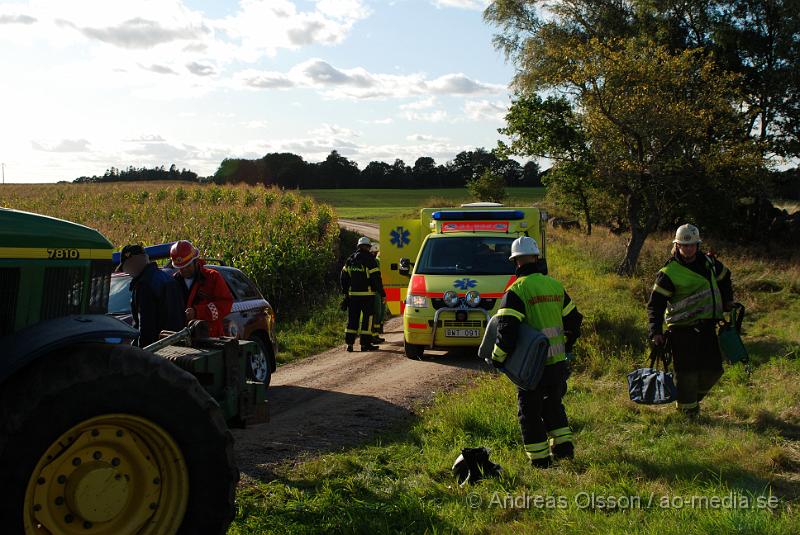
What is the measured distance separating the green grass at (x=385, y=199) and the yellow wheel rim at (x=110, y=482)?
51504mm

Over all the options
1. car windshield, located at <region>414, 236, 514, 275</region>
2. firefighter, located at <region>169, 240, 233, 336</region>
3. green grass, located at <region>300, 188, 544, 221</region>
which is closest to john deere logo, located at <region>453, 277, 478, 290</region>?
car windshield, located at <region>414, 236, 514, 275</region>

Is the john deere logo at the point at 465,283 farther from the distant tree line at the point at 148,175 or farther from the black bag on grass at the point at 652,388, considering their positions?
the distant tree line at the point at 148,175

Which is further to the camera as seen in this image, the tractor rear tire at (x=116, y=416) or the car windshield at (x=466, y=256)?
the car windshield at (x=466, y=256)

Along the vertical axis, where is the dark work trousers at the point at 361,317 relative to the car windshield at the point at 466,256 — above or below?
below

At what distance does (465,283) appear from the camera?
11.9 metres

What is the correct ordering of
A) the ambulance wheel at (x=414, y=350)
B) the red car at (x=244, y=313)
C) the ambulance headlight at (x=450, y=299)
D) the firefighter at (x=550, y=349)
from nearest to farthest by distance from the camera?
1. the firefighter at (x=550, y=349)
2. the red car at (x=244, y=313)
3. the ambulance headlight at (x=450, y=299)
4. the ambulance wheel at (x=414, y=350)

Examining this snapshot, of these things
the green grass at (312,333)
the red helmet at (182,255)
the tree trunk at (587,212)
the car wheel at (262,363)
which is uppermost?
the tree trunk at (587,212)

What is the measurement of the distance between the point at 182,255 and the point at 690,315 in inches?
192

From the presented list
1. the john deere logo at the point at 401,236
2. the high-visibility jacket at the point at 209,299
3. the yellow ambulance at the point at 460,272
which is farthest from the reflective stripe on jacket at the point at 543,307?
the john deere logo at the point at 401,236

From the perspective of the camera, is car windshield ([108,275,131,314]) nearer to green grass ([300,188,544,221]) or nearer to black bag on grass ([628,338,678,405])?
black bag on grass ([628,338,678,405])

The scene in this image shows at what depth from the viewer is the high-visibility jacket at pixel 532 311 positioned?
6.25m

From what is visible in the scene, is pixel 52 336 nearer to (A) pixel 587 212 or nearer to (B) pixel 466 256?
(B) pixel 466 256

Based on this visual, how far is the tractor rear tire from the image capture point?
3434 millimetres

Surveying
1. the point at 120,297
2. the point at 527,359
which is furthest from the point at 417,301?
the point at 527,359
